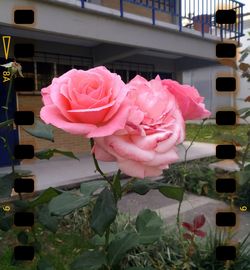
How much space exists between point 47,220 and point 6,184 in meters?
0.13

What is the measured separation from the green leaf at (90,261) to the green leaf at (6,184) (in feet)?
0.80

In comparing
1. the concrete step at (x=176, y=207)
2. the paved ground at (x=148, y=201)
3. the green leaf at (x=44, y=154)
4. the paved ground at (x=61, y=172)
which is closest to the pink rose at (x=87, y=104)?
the green leaf at (x=44, y=154)

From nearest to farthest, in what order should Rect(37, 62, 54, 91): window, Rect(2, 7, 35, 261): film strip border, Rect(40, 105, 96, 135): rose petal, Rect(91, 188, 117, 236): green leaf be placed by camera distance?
Rect(40, 105, 96, 135): rose petal → Rect(91, 188, 117, 236): green leaf → Rect(2, 7, 35, 261): film strip border → Rect(37, 62, 54, 91): window

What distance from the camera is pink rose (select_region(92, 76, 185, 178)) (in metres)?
0.48

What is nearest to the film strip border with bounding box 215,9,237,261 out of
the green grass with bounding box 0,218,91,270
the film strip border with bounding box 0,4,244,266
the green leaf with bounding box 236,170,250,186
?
the film strip border with bounding box 0,4,244,266

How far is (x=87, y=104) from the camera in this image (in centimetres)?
50

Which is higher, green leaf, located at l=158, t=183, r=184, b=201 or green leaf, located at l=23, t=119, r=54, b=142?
green leaf, located at l=23, t=119, r=54, b=142

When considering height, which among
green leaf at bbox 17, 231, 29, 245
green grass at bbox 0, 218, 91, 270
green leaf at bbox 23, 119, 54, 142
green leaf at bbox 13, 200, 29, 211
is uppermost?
green leaf at bbox 23, 119, 54, 142

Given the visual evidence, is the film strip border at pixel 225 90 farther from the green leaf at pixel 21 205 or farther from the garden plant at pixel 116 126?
the green leaf at pixel 21 205

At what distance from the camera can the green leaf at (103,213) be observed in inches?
23.6

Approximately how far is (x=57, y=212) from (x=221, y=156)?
47 centimetres

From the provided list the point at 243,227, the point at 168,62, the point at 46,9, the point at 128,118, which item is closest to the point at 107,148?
the point at 128,118

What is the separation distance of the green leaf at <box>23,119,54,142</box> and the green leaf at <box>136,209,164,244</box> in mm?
276

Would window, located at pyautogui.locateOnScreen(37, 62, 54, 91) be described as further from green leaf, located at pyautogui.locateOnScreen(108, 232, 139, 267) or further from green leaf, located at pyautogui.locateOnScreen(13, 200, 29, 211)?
green leaf, located at pyautogui.locateOnScreen(108, 232, 139, 267)
